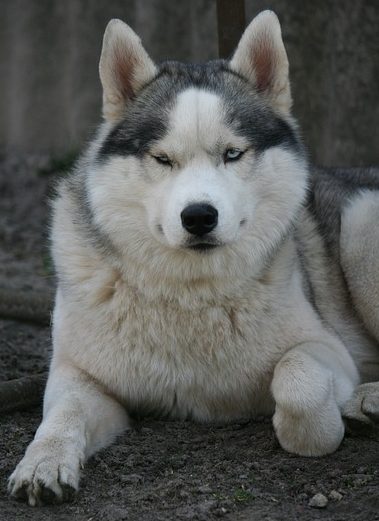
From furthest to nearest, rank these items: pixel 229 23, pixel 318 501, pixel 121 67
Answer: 1. pixel 229 23
2. pixel 121 67
3. pixel 318 501

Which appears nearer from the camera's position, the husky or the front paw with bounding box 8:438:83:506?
the front paw with bounding box 8:438:83:506

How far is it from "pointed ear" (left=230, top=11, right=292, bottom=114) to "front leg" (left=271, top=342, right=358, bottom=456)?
1289 millimetres

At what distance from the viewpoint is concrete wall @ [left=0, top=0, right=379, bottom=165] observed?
8188 mm

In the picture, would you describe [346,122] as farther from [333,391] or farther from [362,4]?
[333,391]

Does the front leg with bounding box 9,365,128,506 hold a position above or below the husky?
below

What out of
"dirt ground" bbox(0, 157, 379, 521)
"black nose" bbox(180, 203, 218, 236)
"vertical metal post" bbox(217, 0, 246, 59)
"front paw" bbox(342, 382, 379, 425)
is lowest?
"dirt ground" bbox(0, 157, 379, 521)

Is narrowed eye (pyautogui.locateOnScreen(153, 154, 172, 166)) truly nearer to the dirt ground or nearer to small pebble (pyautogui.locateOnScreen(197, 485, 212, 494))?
the dirt ground

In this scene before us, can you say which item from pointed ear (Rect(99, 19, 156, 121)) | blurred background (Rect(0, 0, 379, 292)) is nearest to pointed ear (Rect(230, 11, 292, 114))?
pointed ear (Rect(99, 19, 156, 121))

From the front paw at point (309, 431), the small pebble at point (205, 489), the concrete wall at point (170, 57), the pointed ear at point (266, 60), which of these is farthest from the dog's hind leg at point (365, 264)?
the concrete wall at point (170, 57)

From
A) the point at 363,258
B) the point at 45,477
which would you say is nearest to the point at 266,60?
the point at 363,258

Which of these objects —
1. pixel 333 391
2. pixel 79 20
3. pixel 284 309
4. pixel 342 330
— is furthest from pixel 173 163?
pixel 79 20

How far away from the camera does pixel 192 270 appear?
446 centimetres

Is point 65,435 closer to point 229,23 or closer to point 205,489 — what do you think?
point 205,489

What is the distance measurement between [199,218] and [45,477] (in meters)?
1.19
